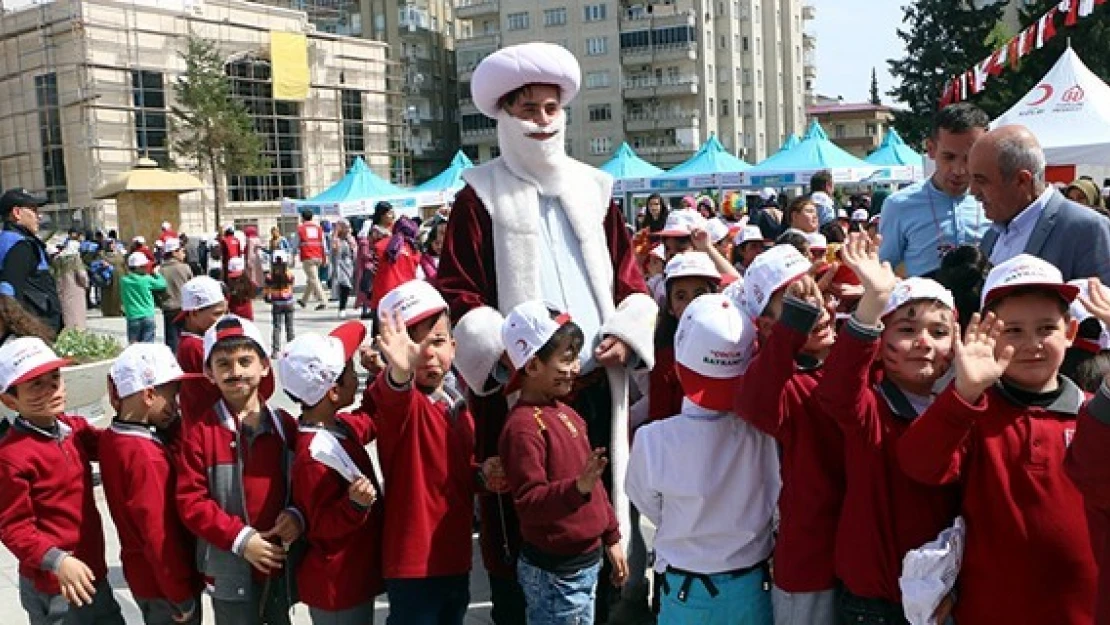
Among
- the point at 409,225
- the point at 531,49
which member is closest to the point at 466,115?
the point at 409,225

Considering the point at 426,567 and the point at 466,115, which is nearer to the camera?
the point at 426,567

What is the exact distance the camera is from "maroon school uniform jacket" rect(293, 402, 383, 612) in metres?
2.97

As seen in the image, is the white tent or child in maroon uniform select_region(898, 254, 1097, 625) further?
the white tent

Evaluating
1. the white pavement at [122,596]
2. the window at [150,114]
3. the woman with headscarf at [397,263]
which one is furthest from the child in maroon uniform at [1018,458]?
Answer: the window at [150,114]

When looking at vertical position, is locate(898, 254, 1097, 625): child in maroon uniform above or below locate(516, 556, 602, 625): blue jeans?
above

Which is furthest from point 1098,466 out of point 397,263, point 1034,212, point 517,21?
point 517,21

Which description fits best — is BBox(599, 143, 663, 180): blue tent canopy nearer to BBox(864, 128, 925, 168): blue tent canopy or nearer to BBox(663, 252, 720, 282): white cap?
BBox(864, 128, 925, 168): blue tent canopy

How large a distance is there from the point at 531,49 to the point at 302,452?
1.63m

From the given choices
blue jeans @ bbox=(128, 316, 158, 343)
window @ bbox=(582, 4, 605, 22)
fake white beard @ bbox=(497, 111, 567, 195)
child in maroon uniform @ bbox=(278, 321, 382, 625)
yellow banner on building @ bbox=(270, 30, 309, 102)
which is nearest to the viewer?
child in maroon uniform @ bbox=(278, 321, 382, 625)

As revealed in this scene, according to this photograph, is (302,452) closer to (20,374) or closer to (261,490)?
(261,490)

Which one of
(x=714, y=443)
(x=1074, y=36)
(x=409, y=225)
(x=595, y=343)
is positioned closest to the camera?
(x=714, y=443)

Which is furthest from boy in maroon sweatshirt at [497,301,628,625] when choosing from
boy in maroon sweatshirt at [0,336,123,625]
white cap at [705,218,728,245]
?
white cap at [705,218,728,245]

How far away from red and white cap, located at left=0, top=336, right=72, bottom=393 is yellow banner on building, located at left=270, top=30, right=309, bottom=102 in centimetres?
4653

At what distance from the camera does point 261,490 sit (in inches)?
123
